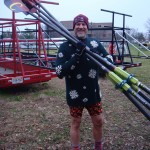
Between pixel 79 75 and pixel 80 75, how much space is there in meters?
0.01

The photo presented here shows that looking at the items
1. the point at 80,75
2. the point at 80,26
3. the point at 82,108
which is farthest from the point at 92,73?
the point at 80,26

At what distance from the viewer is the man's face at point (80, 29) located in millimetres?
3178

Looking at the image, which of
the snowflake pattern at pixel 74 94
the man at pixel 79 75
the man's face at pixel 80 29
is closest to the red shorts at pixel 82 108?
the man at pixel 79 75

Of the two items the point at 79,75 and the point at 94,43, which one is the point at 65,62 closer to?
the point at 79,75

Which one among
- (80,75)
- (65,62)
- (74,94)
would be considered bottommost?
(74,94)

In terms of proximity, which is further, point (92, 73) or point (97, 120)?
point (97, 120)

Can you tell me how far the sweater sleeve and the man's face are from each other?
19 centimetres

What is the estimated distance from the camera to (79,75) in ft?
10.8

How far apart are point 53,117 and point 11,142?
124cm

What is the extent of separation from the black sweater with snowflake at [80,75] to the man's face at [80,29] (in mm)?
101

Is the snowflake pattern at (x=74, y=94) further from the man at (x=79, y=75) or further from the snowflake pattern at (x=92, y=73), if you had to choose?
the snowflake pattern at (x=92, y=73)

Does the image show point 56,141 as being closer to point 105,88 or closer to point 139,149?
point 139,149

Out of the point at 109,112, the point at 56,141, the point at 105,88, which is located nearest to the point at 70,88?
the point at 56,141

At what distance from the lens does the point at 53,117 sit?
525 cm
